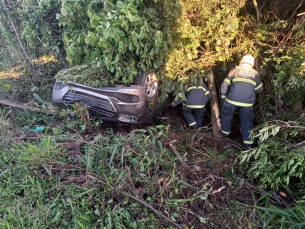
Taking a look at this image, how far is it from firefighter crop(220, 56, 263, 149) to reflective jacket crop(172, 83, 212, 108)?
308 millimetres

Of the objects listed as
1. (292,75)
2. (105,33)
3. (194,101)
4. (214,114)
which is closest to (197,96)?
(194,101)

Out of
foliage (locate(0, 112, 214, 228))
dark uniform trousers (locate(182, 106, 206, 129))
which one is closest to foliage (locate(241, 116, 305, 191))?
foliage (locate(0, 112, 214, 228))

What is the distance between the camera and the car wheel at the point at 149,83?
2.87 m

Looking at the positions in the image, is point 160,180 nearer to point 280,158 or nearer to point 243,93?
point 280,158

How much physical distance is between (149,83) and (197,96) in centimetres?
99

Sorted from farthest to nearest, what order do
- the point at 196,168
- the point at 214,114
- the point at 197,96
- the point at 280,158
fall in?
the point at 214,114, the point at 197,96, the point at 196,168, the point at 280,158

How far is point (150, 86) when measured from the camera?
9.70ft

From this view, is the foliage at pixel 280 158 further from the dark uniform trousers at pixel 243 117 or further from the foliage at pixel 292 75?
the dark uniform trousers at pixel 243 117

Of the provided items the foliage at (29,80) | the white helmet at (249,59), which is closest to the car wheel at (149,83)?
the white helmet at (249,59)

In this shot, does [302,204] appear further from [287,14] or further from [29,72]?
[29,72]

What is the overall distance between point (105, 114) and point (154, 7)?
5.63ft

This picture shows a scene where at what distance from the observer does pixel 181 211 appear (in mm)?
1948

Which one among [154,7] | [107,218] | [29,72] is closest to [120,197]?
[107,218]

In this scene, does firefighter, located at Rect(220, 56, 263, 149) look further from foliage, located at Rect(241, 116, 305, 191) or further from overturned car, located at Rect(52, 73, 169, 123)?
overturned car, located at Rect(52, 73, 169, 123)
